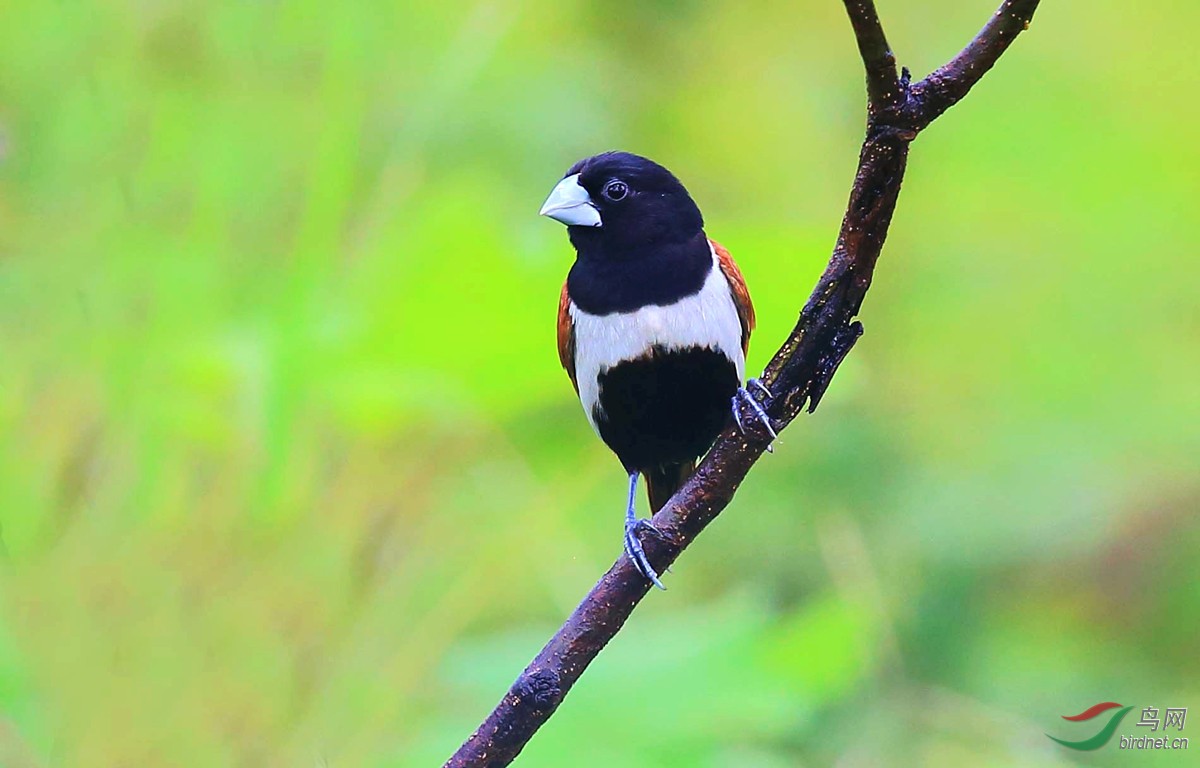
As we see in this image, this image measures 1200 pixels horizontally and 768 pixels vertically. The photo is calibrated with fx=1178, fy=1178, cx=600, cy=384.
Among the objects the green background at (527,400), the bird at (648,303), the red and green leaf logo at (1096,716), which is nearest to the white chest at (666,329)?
the bird at (648,303)

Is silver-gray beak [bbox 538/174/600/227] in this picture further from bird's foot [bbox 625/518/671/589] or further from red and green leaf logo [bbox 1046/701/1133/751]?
red and green leaf logo [bbox 1046/701/1133/751]

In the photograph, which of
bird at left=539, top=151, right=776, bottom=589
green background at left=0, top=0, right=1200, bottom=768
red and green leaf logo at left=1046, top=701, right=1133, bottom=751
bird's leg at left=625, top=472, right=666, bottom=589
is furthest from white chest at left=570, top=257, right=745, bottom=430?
red and green leaf logo at left=1046, top=701, right=1133, bottom=751

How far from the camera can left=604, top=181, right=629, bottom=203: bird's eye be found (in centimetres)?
82

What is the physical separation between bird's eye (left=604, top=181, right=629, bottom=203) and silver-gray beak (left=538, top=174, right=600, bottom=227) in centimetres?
1

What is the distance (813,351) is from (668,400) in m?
0.22

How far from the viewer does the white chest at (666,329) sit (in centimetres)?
80

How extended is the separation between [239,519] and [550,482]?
300mm

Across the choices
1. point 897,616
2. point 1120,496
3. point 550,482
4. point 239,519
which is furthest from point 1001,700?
point 239,519

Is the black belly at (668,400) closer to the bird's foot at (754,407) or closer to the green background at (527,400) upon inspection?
the bird's foot at (754,407)

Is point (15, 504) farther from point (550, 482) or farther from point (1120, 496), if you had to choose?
point (1120, 496)

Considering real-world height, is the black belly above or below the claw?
above

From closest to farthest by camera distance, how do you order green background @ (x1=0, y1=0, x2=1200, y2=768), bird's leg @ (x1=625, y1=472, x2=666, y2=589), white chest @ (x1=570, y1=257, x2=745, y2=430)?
1. bird's leg @ (x1=625, y1=472, x2=666, y2=589)
2. white chest @ (x1=570, y1=257, x2=745, y2=430)
3. green background @ (x1=0, y1=0, x2=1200, y2=768)

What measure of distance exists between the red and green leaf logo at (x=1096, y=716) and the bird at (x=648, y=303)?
517mm

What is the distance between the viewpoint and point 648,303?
79 centimetres
